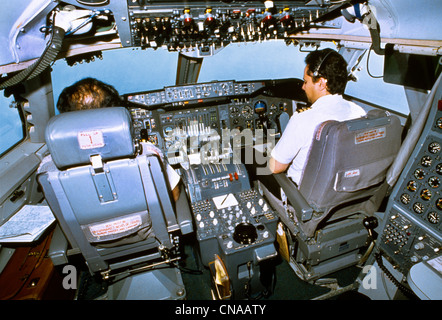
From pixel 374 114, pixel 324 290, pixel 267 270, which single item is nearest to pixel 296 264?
pixel 324 290

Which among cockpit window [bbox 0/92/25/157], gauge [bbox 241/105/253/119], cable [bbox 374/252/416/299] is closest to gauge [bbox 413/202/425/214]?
cable [bbox 374/252/416/299]

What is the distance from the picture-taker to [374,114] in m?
1.43

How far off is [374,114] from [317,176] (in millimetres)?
520

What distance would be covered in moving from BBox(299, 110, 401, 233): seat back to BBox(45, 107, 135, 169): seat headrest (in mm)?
1031

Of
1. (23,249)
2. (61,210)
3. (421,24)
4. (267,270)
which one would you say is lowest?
(267,270)

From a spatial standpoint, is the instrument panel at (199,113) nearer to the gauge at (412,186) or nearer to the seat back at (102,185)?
the seat back at (102,185)

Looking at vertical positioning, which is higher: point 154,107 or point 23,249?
point 154,107

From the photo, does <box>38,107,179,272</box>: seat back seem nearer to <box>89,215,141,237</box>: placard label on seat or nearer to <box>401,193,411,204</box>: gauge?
<box>89,215,141,237</box>: placard label on seat

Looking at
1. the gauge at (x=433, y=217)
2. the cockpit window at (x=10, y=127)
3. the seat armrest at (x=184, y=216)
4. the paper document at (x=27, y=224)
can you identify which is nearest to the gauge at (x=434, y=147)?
the gauge at (x=433, y=217)

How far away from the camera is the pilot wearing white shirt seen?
152cm

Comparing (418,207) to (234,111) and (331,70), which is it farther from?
(234,111)

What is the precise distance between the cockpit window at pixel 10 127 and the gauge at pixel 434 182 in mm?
3013

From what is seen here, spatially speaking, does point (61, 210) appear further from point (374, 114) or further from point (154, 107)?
point (374, 114)
